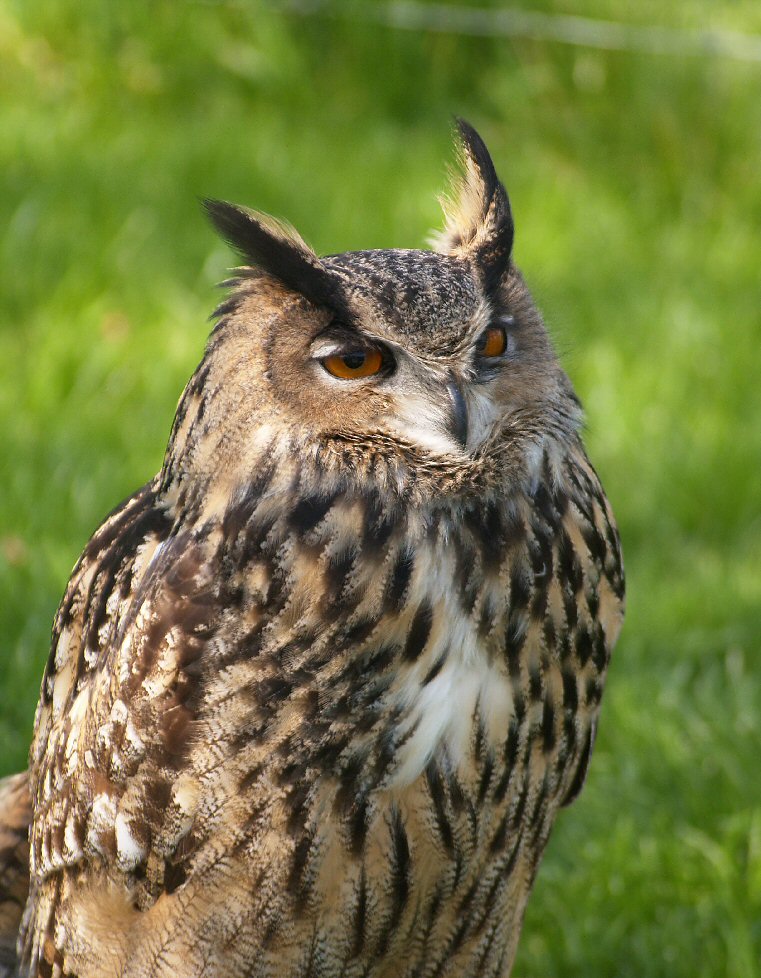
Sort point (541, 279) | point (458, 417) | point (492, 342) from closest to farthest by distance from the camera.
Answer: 1. point (458, 417)
2. point (492, 342)
3. point (541, 279)

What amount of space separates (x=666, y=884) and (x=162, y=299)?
244 cm

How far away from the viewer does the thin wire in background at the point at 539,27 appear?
5.23m

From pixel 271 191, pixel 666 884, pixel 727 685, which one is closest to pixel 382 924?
pixel 666 884

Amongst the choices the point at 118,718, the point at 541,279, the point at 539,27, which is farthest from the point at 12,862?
the point at 539,27

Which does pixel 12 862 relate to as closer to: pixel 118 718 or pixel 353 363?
pixel 118 718

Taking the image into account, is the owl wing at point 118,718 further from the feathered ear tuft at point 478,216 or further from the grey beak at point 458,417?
the feathered ear tuft at point 478,216

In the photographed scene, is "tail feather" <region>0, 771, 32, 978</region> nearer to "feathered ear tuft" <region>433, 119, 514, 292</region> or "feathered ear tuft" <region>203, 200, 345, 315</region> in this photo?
"feathered ear tuft" <region>203, 200, 345, 315</region>

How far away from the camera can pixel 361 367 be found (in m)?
1.75

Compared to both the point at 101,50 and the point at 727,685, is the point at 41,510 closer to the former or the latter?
the point at 727,685

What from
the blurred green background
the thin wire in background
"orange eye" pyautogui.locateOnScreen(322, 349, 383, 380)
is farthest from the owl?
the thin wire in background

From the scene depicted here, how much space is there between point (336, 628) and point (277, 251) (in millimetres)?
489

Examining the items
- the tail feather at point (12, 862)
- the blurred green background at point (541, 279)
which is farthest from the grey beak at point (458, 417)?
the tail feather at point (12, 862)

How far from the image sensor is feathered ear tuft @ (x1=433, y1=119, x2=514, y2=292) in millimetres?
1934

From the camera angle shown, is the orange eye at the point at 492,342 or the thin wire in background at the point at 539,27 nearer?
the orange eye at the point at 492,342
